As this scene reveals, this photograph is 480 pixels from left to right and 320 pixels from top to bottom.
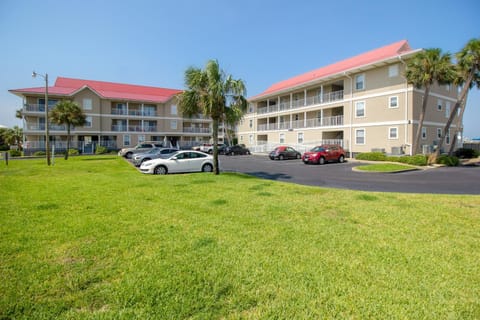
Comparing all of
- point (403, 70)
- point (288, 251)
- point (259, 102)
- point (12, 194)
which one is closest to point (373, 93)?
point (403, 70)

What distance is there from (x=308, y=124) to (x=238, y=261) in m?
32.1

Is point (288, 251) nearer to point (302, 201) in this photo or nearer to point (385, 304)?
point (385, 304)

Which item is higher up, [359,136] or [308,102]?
[308,102]

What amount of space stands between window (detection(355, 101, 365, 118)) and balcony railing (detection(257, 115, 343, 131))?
2.29 meters

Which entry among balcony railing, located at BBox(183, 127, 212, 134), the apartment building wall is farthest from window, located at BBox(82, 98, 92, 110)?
the apartment building wall

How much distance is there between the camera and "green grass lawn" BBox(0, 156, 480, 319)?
265 cm

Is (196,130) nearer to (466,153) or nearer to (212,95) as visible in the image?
(212,95)

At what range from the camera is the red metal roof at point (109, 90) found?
129 feet

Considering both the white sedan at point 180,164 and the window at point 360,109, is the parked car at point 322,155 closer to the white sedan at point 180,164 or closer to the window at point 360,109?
the window at point 360,109

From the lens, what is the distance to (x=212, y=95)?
42.2ft

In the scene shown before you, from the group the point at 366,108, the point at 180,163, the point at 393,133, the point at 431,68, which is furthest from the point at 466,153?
the point at 180,163

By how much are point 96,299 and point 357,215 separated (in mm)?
5440

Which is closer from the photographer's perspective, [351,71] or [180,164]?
[180,164]

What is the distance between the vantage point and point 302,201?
7371 millimetres
